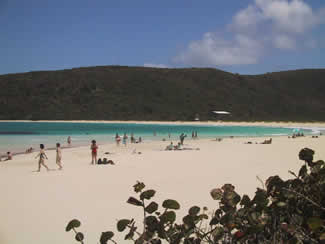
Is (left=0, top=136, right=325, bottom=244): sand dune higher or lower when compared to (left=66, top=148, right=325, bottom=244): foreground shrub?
lower

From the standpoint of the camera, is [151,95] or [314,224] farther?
[151,95]

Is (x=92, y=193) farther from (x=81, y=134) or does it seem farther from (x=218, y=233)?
(x=81, y=134)

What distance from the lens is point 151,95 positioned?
95938 mm

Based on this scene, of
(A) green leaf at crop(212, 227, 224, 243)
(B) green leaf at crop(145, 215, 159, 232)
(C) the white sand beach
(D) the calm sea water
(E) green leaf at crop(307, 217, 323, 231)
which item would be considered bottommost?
(D) the calm sea water

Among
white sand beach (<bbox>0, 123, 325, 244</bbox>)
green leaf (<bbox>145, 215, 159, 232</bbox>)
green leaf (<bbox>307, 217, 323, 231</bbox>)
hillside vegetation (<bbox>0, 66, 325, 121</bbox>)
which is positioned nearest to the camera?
green leaf (<bbox>307, 217, 323, 231</bbox>)

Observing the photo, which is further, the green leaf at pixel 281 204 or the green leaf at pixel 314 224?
the green leaf at pixel 281 204

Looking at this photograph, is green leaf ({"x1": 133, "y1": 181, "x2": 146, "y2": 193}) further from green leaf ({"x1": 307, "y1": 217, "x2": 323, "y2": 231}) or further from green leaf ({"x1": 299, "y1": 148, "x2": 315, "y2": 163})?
green leaf ({"x1": 299, "y1": 148, "x2": 315, "y2": 163})

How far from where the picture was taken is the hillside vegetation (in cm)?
8888

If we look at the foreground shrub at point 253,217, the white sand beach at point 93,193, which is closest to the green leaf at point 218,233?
the foreground shrub at point 253,217

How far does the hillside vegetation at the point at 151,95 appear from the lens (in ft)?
292

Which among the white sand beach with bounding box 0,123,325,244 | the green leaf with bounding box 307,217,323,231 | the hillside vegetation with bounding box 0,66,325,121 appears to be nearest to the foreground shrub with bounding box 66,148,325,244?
the green leaf with bounding box 307,217,323,231

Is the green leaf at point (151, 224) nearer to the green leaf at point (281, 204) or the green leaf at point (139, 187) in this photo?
the green leaf at point (139, 187)

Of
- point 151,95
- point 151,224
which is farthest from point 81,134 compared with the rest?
point 151,95

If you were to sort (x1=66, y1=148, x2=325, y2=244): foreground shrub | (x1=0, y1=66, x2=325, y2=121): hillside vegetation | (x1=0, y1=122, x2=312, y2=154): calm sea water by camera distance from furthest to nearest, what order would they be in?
(x1=0, y1=66, x2=325, y2=121): hillside vegetation
(x1=0, y1=122, x2=312, y2=154): calm sea water
(x1=66, y1=148, x2=325, y2=244): foreground shrub
